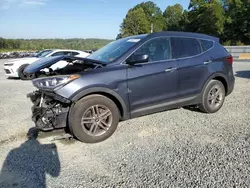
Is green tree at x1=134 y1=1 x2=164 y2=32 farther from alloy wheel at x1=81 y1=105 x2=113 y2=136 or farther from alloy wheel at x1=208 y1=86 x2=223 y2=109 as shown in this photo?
alloy wheel at x1=81 y1=105 x2=113 y2=136

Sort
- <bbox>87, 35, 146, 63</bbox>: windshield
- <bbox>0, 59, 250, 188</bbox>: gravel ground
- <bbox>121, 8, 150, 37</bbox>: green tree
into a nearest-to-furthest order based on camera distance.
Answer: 1. <bbox>0, 59, 250, 188</bbox>: gravel ground
2. <bbox>87, 35, 146, 63</bbox>: windshield
3. <bbox>121, 8, 150, 37</bbox>: green tree

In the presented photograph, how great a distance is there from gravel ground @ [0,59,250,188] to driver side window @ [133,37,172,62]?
1.28m

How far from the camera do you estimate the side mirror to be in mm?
3766

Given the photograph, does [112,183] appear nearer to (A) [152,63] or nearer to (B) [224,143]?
(B) [224,143]

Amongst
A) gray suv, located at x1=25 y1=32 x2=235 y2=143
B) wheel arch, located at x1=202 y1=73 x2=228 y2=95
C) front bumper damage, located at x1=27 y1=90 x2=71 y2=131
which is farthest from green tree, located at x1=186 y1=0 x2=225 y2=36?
front bumper damage, located at x1=27 y1=90 x2=71 y2=131

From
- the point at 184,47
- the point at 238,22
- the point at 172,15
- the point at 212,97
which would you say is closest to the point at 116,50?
the point at 184,47

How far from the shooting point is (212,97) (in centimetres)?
499

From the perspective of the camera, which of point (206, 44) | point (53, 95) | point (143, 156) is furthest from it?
point (206, 44)

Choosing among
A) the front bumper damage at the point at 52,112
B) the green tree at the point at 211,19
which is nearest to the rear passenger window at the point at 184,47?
the front bumper damage at the point at 52,112

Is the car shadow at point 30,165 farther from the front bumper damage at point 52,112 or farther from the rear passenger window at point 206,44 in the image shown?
the rear passenger window at point 206,44

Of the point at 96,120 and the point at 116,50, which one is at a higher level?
the point at 116,50

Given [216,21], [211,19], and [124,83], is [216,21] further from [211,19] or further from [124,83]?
[124,83]

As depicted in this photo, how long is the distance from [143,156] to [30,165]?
1538mm

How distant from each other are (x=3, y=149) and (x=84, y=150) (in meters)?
1.29
